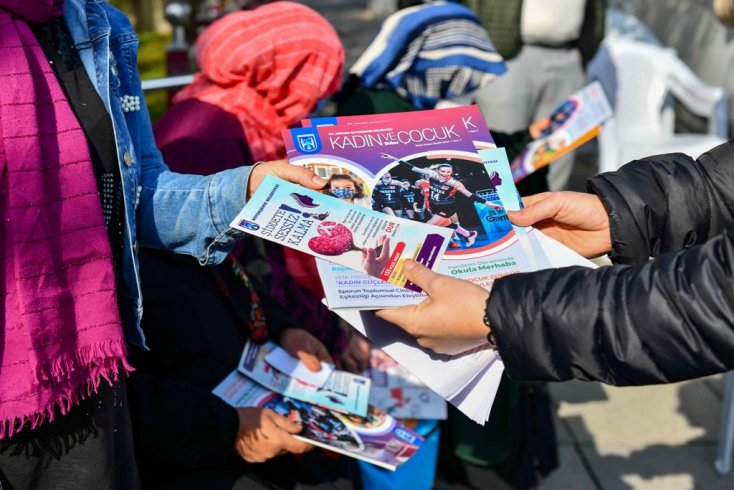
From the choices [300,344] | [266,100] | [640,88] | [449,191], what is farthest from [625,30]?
[449,191]

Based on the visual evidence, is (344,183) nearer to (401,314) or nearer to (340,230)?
(340,230)

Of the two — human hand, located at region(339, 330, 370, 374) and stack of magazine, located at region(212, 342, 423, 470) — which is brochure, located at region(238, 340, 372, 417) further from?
human hand, located at region(339, 330, 370, 374)

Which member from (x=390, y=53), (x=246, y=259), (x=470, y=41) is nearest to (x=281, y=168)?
(x=246, y=259)

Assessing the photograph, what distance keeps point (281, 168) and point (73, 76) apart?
1.37ft

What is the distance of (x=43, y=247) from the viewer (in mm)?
1330

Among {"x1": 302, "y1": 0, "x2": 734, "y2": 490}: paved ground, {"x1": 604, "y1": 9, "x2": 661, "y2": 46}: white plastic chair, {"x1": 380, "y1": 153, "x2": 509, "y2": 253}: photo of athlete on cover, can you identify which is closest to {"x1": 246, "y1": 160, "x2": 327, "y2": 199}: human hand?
{"x1": 380, "y1": 153, "x2": 509, "y2": 253}: photo of athlete on cover

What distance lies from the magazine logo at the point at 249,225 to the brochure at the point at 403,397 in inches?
41.4

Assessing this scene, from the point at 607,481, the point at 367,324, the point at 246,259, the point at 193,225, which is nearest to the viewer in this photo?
the point at 367,324

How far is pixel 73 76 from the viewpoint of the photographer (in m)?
1.43

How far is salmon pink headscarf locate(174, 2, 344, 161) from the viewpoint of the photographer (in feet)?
9.39

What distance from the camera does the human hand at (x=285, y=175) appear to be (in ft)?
5.22

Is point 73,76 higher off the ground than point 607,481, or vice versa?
point 73,76

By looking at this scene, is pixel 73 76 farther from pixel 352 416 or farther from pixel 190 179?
pixel 352 416

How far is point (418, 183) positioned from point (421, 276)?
204 mm
